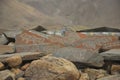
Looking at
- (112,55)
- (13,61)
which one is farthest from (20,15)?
(112,55)

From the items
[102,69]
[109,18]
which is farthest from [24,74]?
[109,18]

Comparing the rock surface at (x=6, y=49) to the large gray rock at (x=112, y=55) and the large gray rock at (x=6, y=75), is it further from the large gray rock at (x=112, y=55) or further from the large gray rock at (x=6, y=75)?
the large gray rock at (x=112, y=55)

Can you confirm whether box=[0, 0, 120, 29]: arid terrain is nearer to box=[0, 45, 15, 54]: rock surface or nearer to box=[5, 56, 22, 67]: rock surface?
box=[0, 45, 15, 54]: rock surface

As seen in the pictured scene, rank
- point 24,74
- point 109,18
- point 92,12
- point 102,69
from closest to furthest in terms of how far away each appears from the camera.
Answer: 1. point 24,74
2. point 102,69
3. point 109,18
4. point 92,12

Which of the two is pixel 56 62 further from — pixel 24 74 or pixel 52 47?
pixel 52 47

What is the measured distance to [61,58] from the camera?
317cm

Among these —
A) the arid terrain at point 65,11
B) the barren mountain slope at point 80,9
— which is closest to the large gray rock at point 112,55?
the arid terrain at point 65,11

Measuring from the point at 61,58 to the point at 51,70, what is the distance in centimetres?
29

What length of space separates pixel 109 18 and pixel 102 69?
1045 cm

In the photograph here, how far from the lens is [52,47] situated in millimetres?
3918

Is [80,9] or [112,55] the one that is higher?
[80,9]

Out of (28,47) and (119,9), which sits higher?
(119,9)

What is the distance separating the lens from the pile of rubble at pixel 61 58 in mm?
2977

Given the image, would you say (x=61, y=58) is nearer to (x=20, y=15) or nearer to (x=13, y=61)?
(x=13, y=61)
